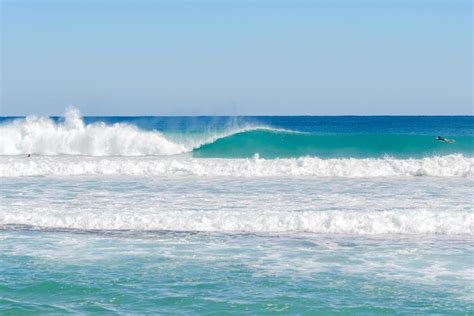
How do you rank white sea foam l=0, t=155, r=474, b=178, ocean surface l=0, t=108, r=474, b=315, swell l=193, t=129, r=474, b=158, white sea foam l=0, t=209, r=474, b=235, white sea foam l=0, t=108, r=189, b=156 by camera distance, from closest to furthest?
1. ocean surface l=0, t=108, r=474, b=315
2. white sea foam l=0, t=209, r=474, b=235
3. white sea foam l=0, t=155, r=474, b=178
4. white sea foam l=0, t=108, r=189, b=156
5. swell l=193, t=129, r=474, b=158

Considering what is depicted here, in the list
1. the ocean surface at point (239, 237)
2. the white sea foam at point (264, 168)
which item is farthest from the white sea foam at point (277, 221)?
the white sea foam at point (264, 168)

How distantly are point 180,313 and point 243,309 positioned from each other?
2.37ft

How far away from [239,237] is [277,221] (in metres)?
1.19

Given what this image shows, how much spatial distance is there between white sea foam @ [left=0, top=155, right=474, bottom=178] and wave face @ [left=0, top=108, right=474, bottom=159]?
29.6ft

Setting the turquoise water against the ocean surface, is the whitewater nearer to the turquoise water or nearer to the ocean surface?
the ocean surface

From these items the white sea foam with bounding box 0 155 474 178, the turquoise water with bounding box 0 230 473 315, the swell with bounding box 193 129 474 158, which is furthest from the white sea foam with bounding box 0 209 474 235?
the swell with bounding box 193 129 474 158

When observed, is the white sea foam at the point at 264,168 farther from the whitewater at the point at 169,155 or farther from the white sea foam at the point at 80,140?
the white sea foam at the point at 80,140

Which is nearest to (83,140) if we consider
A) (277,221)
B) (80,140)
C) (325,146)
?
(80,140)

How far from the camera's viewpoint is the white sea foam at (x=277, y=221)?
12273mm

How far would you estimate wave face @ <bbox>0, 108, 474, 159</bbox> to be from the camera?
1284 inches

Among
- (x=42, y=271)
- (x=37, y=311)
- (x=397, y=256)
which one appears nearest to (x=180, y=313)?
(x=37, y=311)

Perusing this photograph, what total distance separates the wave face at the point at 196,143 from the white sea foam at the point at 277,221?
1859 centimetres

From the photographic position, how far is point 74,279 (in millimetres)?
9055

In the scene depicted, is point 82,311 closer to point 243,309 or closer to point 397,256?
point 243,309
